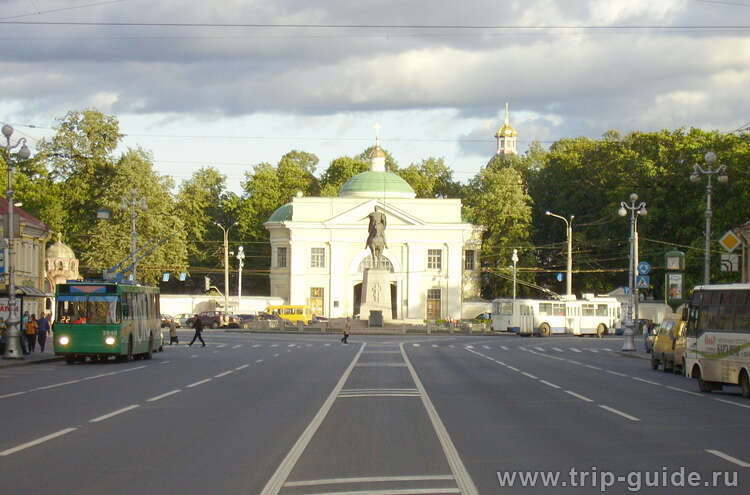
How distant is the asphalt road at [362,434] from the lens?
36.3 ft

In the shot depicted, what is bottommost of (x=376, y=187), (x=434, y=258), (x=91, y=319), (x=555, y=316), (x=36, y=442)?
(x=555, y=316)

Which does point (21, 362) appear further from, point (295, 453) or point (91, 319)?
point (295, 453)

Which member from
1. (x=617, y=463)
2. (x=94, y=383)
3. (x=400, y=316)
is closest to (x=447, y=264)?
(x=400, y=316)

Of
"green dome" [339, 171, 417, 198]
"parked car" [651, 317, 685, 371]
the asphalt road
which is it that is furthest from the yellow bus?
the asphalt road

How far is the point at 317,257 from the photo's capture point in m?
109

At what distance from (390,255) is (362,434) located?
93.0m

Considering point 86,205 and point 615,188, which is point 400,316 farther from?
point 86,205

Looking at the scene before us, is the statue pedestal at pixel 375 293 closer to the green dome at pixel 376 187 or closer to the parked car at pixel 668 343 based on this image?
the green dome at pixel 376 187

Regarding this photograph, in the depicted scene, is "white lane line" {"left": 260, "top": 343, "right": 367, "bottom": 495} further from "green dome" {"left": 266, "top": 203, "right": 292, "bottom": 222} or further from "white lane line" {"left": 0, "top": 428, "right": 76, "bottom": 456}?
"green dome" {"left": 266, "top": 203, "right": 292, "bottom": 222}

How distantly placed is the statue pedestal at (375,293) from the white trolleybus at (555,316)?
8.24 m

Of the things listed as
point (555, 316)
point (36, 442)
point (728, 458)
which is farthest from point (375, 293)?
point (728, 458)

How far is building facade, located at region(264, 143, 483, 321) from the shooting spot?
107 metres

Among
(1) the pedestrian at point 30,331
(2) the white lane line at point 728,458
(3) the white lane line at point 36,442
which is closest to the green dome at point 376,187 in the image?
(1) the pedestrian at point 30,331

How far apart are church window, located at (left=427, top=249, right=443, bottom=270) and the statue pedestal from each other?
2485cm
